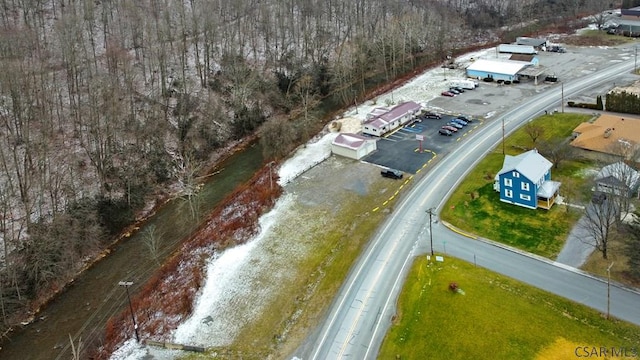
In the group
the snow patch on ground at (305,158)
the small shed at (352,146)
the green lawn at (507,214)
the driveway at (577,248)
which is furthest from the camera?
the small shed at (352,146)

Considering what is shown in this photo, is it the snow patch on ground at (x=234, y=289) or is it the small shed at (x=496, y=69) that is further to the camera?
the small shed at (x=496, y=69)

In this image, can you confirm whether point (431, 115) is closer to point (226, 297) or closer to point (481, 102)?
point (481, 102)

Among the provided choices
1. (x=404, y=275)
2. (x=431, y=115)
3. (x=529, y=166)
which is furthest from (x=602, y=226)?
(x=431, y=115)

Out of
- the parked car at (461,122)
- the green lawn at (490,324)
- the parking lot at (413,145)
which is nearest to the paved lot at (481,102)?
the parking lot at (413,145)

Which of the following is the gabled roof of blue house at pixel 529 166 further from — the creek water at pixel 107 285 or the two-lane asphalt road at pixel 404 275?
the creek water at pixel 107 285

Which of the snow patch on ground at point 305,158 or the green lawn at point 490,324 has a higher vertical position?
the snow patch on ground at point 305,158

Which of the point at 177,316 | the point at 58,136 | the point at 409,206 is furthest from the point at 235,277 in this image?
the point at 58,136
